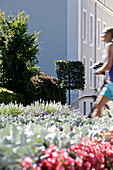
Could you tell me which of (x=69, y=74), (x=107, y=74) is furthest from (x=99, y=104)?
(x=69, y=74)

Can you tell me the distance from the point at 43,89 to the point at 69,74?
3975mm

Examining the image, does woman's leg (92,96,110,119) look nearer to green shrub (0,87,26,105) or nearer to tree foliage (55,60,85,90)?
green shrub (0,87,26,105)

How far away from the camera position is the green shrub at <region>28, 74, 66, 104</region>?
1558 cm

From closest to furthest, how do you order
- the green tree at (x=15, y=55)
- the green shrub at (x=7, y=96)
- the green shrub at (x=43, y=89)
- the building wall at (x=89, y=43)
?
the green shrub at (x=7, y=96) → the green shrub at (x=43, y=89) → the green tree at (x=15, y=55) → the building wall at (x=89, y=43)

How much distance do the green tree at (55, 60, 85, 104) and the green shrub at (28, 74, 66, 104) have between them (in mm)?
2552

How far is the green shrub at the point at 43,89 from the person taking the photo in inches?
613

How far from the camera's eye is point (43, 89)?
1580cm

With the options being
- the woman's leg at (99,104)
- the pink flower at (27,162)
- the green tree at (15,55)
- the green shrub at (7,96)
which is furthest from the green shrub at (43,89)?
the pink flower at (27,162)

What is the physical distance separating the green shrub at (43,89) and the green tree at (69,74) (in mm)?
2552

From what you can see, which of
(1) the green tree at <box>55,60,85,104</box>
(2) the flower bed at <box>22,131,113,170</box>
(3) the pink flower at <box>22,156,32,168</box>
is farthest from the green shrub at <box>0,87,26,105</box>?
(3) the pink flower at <box>22,156,32,168</box>

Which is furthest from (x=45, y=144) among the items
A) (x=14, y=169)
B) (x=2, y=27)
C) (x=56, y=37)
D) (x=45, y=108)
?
(x=56, y=37)

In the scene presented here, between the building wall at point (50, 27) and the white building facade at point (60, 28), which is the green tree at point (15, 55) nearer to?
the white building facade at point (60, 28)

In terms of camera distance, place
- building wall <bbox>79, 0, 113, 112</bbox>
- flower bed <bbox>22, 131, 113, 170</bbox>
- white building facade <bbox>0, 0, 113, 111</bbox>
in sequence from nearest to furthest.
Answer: flower bed <bbox>22, 131, 113, 170</bbox>, white building facade <bbox>0, 0, 113, 111</bbox>, building wall <bbox>79, 0, 113, 112</bbox>

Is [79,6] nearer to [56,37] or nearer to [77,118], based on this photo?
[56,37]
